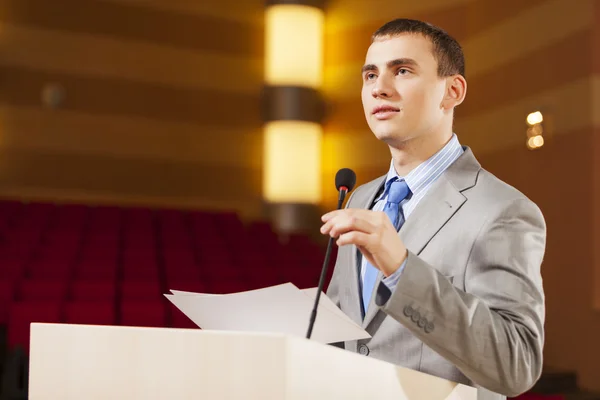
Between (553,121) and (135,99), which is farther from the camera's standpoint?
(135,99)

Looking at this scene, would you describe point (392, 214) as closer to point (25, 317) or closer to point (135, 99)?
point (25, 317)

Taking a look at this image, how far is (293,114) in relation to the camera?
262 centimetres

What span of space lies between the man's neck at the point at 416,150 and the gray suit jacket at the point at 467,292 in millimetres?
17

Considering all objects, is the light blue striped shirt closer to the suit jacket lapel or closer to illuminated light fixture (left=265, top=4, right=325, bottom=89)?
the suit jacket lapel

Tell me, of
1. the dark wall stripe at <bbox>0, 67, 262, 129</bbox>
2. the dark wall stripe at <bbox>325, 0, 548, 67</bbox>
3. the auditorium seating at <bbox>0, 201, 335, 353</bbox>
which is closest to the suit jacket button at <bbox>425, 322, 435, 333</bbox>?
the auditorium seating at <bbox>0, 201, 335, 353</bbox>

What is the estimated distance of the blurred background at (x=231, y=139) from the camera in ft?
5.16

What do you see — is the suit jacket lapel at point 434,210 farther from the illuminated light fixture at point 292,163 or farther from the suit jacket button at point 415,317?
the illuminated light fixture at point 292,163

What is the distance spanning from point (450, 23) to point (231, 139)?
959 mm

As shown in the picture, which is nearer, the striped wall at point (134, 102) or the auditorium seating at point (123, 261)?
the auditorium seating at point (123, 261)

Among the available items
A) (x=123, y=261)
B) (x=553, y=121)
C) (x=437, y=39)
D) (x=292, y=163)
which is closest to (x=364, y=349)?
(x=437, y=39)

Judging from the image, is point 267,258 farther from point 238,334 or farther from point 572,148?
point 238,334

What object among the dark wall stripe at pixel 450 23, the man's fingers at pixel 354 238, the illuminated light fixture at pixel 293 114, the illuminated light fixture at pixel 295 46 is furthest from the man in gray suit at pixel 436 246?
the illuminated light fixture at pixel 295 46

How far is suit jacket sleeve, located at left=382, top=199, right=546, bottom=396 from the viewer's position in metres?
0.34

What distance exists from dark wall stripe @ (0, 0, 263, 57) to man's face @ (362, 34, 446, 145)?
2.29 meters
